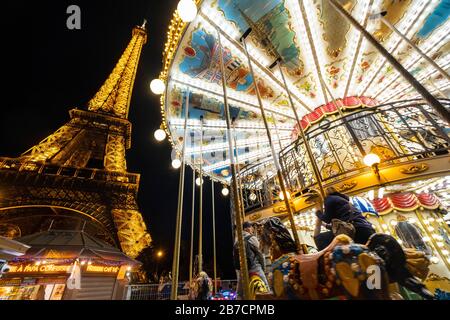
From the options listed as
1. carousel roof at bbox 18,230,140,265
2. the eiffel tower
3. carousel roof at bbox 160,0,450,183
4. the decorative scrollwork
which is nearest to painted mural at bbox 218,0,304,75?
carousel roof at bbox 160,0,450,183

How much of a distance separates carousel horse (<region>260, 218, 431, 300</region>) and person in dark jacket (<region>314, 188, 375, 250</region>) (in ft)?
1.65

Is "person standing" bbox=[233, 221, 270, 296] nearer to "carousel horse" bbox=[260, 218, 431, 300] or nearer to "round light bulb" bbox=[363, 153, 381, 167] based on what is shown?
"carousel horse" bbox=[260, 218, 431, 300]

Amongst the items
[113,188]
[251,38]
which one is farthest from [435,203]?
[113,188]

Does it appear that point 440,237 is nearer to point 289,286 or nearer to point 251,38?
point 289,286

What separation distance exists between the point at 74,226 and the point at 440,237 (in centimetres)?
2100

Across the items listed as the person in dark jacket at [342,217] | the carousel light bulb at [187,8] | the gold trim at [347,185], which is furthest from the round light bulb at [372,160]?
the carousel light bulb at [187,8]

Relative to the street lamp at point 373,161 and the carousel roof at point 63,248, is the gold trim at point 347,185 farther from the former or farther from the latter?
the carousel roof at point 63,248

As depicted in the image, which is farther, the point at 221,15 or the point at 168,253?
the point at 168,253

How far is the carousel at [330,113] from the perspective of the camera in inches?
73.5

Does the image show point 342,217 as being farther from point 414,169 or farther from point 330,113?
point 330,113

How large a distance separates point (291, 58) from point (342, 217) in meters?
5.36

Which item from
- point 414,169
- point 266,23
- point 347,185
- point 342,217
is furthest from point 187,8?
point 414,169

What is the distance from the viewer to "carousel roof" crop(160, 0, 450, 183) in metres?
4.89

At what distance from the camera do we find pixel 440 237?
4.57 meters
